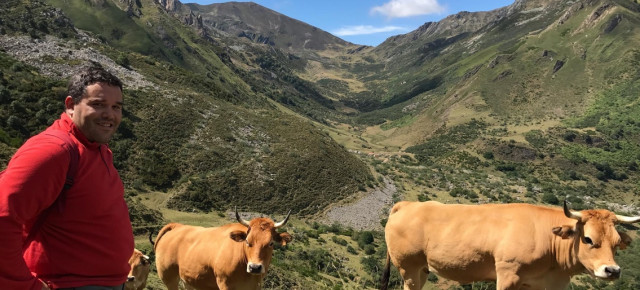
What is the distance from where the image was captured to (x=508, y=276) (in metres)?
7.71

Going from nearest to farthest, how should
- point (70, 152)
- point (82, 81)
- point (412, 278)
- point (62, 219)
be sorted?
1. point (70, 152)
2. point (62, 219)
3. point (82, 81)
4. point (412, 278)

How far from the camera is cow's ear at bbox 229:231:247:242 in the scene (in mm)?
8289

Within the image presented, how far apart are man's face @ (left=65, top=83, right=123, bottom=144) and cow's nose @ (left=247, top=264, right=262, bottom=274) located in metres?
4.83

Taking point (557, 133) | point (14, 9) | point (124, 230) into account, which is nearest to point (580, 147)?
point (557, 133)

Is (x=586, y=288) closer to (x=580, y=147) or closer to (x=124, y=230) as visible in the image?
(x=124, y=230)

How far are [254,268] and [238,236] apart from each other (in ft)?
2.88

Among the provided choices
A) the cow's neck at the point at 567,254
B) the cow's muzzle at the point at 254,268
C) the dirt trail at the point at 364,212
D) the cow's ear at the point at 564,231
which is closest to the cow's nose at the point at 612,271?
the cow's neck at the point at 567,254

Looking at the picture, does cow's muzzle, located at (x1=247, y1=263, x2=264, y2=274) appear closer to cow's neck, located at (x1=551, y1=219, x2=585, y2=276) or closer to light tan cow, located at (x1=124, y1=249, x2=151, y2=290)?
light tan cow, located at (x1=124, y1=249, x2=151, y2=290)

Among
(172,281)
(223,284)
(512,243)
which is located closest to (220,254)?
(223,284)

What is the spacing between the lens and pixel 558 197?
84.8 m

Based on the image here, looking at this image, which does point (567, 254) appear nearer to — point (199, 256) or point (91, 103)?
point (199, 256)

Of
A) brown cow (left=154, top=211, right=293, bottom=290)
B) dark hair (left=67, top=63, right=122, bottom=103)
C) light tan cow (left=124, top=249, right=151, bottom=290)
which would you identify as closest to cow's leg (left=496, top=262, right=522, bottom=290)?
brown cow (left=154, top=211, right=293, bottom=290)

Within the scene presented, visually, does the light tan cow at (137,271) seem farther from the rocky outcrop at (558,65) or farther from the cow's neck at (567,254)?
the rocky outcrop at (558,65)

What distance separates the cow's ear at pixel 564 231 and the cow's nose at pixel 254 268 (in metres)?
6.09
